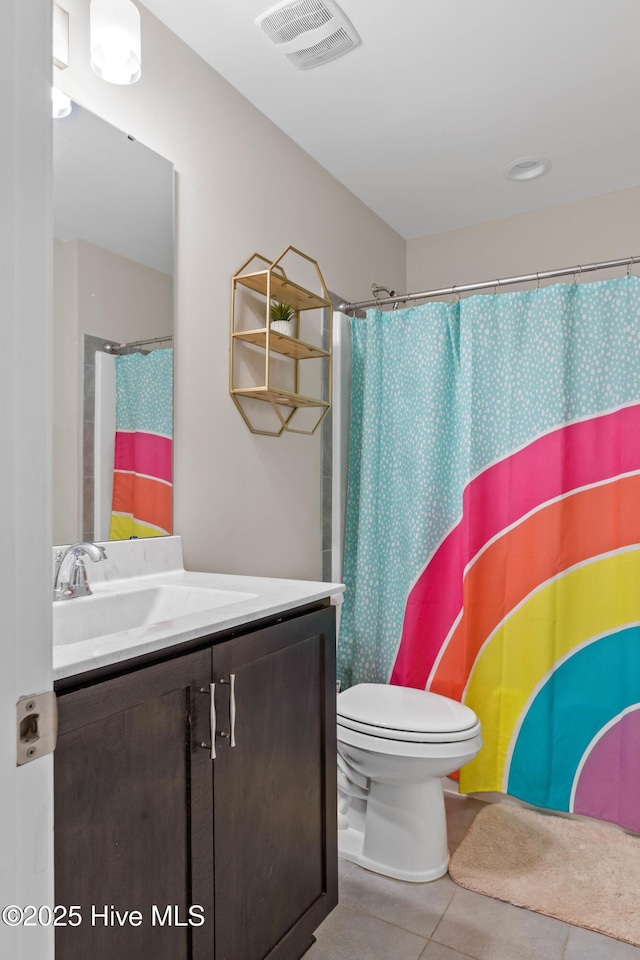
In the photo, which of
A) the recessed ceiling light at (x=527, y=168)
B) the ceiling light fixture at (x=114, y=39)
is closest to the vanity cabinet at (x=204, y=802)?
the ceiling light fixture at (x=114, y=39)

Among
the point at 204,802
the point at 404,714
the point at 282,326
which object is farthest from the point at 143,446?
the point at 404,714

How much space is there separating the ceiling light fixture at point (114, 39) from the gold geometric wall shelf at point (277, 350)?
61 centimetres

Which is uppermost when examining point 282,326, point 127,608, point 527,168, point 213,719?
point 527,168

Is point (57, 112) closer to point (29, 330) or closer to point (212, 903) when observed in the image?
point (29, 330)

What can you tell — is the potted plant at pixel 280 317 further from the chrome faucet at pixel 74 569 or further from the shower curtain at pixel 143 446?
the chrome faucet at pixel 74 569

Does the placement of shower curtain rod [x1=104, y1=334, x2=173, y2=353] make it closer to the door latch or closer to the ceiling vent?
the ceiling vent

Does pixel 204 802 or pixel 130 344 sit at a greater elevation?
pixel 130 344

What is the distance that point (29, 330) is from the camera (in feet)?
1.73

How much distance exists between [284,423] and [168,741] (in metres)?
1.30

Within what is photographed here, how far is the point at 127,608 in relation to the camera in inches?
55.7

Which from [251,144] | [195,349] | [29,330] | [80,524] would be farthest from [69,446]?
[251,144]

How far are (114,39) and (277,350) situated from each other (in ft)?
3.13

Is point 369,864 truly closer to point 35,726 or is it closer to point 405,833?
point 405,833

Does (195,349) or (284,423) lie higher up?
(195,349)
